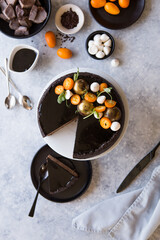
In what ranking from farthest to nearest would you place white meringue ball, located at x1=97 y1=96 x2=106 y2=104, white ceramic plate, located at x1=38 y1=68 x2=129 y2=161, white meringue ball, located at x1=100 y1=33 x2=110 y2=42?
1. white meringue ball, located at x1=100 y1=33 x2=110 y2=42
2. white ceramic plate, located at x1=38 y1=68 x2=129 y2=161
3. white meringue ball, located at x1=97 y1=96 x2=106 y2=104

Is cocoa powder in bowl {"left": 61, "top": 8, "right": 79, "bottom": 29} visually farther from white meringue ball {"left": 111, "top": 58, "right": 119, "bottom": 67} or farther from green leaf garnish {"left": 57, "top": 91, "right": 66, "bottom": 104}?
green leaf garnish {"left": 57, "top": 91, "right": 66, "bottom": 104}

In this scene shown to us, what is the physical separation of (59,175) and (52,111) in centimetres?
54

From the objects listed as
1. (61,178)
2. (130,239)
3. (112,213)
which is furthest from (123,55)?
(130,239)

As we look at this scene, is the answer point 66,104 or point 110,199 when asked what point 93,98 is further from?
point 110,199

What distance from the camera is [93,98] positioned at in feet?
5.41

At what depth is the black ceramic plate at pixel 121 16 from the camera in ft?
6.42

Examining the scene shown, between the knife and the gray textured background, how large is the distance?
4 centimetres

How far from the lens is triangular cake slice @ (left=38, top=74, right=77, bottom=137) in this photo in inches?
67.8

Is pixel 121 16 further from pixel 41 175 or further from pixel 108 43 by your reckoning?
pixel 41 175

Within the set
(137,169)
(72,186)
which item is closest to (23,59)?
(72,186)

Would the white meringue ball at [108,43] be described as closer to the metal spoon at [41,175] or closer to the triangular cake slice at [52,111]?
the triangular cake slice at [52,111]

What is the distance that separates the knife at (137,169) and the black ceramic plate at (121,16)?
3.02ft

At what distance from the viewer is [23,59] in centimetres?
200

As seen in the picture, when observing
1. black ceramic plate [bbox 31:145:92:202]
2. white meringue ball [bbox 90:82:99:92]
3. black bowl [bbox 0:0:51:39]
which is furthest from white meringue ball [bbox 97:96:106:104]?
black bowl [bbox 0:0:51:39]
